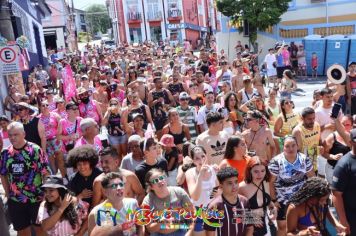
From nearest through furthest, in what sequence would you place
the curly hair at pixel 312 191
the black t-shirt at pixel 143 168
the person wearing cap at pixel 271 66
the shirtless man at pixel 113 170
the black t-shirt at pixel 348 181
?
the curly hair at pixel 312 191
the black t-shirt at pixel 348 181
the shirtless man at pixel 113 170
the black t-shirt at pixel 143 168
the person wearing cap at pixel 271 66

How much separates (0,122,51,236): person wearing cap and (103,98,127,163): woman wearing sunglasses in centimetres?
228

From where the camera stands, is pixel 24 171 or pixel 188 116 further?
pixel 188 116

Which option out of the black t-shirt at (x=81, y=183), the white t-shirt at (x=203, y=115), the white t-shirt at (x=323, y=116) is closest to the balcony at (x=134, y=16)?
the white t-shirt at (x=203, y=115)

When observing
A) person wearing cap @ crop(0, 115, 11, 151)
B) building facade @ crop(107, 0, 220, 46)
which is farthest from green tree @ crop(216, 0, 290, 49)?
building facade @ crop(107, 0, 220, 46)

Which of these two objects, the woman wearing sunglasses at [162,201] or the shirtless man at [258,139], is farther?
the shirtless man at [258,139]

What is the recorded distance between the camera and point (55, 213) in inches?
157

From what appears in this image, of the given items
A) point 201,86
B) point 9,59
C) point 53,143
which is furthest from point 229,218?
point 9,59

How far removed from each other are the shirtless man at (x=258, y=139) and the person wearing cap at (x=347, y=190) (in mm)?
1697

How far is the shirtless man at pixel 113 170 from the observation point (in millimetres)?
4438

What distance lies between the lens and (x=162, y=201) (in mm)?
4004

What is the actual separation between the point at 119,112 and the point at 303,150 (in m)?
3.21

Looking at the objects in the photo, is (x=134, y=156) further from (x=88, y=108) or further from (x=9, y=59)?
(x=9, y=59)

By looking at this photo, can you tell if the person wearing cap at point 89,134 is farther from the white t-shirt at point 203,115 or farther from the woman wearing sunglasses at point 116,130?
the white t-shirt at point 203,115

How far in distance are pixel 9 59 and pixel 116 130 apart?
3993 mm
